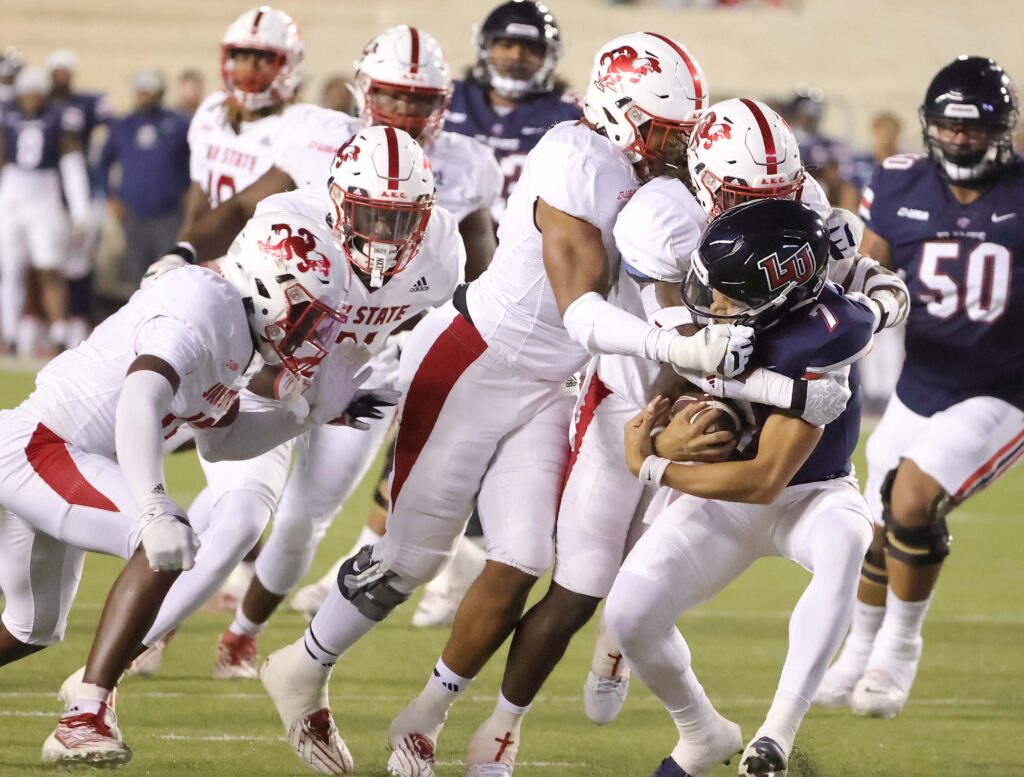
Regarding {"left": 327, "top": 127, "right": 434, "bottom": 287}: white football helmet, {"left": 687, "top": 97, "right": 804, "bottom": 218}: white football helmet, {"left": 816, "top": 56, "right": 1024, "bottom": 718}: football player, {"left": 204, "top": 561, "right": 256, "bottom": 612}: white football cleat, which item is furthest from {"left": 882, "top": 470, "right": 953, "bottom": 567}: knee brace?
{"left": 204, "top": 561, "right": 256, "bottom": 612}: white football cleat

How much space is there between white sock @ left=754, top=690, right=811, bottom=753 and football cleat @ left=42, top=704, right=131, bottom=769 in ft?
4.48

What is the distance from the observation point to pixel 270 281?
150 inches

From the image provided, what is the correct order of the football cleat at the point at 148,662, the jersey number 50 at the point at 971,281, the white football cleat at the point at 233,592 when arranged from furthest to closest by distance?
the white football cleat at the point at 233,592
the jersey number 50 at the point at 971,281
the football cleat at the point at 148,662

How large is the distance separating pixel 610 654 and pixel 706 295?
1.19m

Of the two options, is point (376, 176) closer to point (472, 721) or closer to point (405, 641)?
point (472, 721)

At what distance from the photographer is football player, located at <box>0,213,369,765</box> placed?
364 cm

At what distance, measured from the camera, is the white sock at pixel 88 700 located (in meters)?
3.69

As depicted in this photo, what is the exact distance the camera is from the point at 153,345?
365 cm

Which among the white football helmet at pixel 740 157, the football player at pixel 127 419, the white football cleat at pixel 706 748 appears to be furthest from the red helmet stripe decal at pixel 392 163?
the white football cleat at pixel 706 748

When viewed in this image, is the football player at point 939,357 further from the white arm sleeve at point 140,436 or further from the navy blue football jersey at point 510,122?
the white arm sleeve at point 140,436

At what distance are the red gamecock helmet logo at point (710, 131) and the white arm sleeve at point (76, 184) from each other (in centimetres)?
833

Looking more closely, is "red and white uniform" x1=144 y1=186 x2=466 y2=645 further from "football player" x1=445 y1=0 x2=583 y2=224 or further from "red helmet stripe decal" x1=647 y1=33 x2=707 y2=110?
"football player" x1=445 y1=0 x2=583 y2=224

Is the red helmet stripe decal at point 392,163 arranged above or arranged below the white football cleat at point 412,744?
above

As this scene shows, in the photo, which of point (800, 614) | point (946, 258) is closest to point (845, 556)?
point (800, 614)
